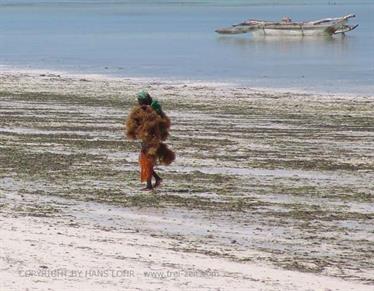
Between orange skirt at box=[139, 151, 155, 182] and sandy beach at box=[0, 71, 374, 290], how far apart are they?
32 centimetres

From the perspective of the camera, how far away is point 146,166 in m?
14.4

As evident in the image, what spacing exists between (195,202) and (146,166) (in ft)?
3.87

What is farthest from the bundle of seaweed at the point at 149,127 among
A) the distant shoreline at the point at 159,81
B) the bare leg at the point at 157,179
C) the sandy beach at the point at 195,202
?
the distant shoreline at the point at 159,81

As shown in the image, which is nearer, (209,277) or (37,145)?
(209,277)

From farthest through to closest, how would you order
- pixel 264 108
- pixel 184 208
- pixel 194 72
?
pixel 194 72 < pixel 264 108 < pixel 184 208

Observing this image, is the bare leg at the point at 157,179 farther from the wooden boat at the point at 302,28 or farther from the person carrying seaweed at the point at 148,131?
the wooden boat at the point at 302,28

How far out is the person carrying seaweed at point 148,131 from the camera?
14391mm

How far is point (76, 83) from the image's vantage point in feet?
108

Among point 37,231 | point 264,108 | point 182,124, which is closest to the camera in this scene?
point 37,231

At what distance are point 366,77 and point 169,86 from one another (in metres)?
7.25

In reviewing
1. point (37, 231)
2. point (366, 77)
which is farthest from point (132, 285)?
point (366, 77)

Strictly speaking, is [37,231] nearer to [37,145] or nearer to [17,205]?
[17,205]

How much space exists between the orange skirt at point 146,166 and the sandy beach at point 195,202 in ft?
1.06

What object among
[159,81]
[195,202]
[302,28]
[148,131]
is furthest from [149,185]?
[302,28]
